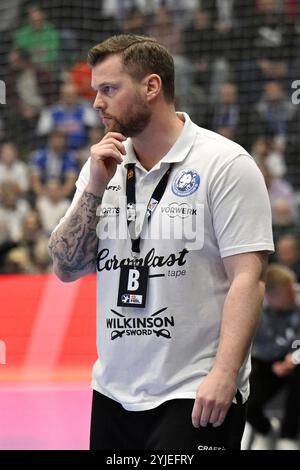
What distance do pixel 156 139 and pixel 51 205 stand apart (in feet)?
19.1

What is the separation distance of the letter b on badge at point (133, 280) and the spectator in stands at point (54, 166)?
5.95 meters

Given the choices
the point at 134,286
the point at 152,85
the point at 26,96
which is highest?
the point at 26,96

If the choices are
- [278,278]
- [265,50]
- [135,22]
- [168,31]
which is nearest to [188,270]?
[278,278]

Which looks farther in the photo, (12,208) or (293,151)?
(293,151)

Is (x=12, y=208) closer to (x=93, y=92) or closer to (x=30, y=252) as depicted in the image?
(x=30, y=252)

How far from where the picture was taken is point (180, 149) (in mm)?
3309

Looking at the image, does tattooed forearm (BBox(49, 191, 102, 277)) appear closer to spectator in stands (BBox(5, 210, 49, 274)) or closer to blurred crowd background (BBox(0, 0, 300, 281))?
spectator in stands (BBox(5, 210, 49, 274))

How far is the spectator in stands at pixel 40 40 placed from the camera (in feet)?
33.0

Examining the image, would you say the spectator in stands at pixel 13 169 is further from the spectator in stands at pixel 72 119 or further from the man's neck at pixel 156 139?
the man's neck at pixel 156 139

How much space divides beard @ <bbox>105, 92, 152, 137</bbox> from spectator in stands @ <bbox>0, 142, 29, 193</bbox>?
612 centimetres

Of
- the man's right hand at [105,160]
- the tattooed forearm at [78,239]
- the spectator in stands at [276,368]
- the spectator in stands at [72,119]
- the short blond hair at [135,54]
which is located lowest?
the spectator in stands at [276,368]

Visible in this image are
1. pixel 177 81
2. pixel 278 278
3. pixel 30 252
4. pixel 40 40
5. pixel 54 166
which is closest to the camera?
Result: pixel 278 278

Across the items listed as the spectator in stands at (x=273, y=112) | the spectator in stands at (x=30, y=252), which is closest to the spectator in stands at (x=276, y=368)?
the spectator in stands at (x=30, y=252)
